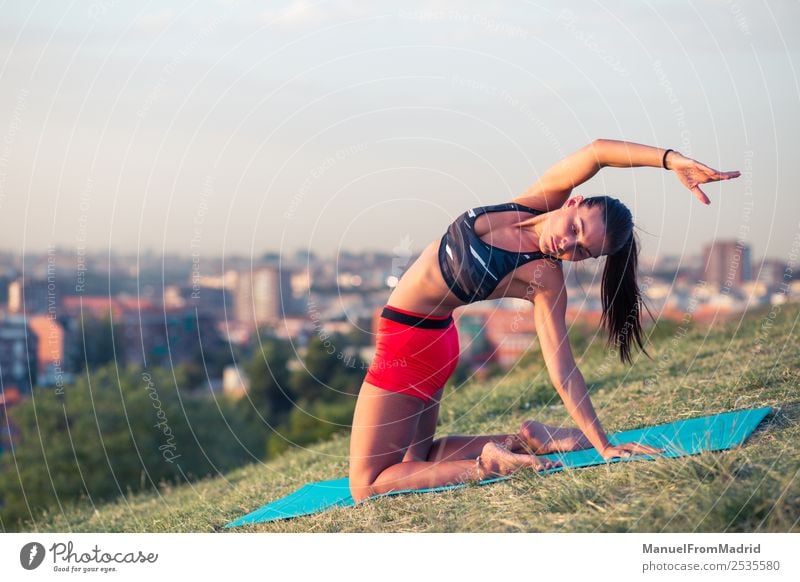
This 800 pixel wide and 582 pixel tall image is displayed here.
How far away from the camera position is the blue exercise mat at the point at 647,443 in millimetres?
4395

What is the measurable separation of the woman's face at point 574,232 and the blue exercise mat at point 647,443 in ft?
3.29

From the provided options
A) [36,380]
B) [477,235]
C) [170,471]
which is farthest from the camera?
[36,380]

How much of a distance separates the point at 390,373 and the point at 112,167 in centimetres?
406

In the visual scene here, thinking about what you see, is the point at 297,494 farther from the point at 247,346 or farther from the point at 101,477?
the point at 247,346

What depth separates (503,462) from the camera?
471 cm

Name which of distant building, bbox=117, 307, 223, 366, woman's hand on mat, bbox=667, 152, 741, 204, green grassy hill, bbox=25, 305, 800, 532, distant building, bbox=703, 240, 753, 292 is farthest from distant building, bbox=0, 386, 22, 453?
woman's hand on mat, bbox=667, 152, 741, 204

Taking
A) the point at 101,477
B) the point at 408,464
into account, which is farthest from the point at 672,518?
the point at 101,477

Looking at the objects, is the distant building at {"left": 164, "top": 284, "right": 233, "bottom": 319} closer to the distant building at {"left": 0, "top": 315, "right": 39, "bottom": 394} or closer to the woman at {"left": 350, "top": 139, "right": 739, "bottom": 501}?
the distant building at {"left": 0, "top": 315, "right": 39, "bottom": 394}

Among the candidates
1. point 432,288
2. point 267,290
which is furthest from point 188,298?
point 432,288

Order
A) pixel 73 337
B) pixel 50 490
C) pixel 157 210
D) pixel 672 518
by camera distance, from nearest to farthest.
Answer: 1. pixel 672 518
2. pixel 157 210
3. pixel 50 490
4. pixel 73 337

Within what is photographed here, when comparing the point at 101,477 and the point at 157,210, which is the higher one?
the point at 157,210

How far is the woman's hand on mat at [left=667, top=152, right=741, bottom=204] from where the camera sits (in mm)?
4211

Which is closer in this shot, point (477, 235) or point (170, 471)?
point (477, 235)

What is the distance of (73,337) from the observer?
38.8 m
